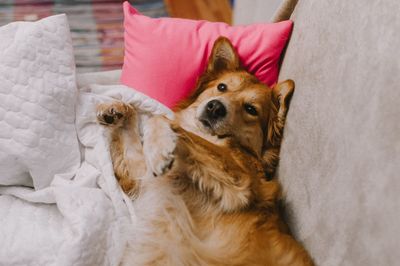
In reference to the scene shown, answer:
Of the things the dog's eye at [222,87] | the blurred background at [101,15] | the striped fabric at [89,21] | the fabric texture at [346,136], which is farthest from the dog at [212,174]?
the striped fabric at [89,21]

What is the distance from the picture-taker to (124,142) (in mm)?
1746

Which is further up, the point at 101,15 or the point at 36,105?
the point at 36,105

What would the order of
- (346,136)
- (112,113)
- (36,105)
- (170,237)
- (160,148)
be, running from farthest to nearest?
(112,113) → (36,105) → (170,237) → (160,148) → (346,136)

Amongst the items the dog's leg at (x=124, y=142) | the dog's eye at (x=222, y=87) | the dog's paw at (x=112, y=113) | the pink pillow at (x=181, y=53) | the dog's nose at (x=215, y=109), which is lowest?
the dog's leg at (x=124, y=142)

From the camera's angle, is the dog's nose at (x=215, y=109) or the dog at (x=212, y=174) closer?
the dog at (x=212, y=174)

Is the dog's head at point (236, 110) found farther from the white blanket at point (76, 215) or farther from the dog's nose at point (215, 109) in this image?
the white blanket at point (76, 215)

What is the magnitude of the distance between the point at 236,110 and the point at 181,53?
0.36 metres

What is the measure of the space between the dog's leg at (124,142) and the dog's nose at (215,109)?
13.2 inches

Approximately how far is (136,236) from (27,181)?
0.50 meters

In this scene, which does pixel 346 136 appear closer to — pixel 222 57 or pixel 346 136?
pixel 346 136

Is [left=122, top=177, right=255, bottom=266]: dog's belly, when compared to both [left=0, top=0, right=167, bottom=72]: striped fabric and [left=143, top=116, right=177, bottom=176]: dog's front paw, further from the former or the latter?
[left=0, top=0, right=167, bottom=72]: striped fabric

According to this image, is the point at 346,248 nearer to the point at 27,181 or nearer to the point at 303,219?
the point at 303,219

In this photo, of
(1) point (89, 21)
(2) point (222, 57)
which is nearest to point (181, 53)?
(2) point (222, 57)

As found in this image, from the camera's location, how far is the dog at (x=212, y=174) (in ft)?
4.54
